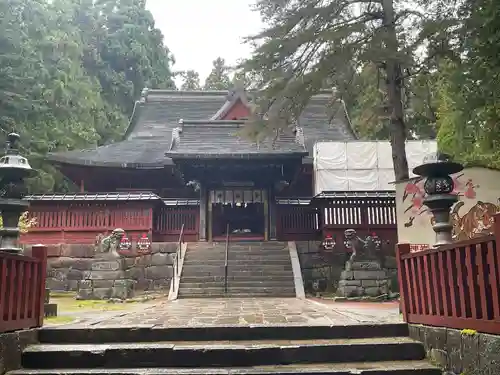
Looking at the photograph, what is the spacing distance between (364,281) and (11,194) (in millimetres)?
8920

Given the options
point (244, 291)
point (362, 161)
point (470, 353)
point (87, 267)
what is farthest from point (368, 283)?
point (362, 161)

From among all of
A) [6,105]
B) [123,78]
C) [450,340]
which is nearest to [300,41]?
[450,340]

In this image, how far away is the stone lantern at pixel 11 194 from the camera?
5781 mm

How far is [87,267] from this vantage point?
14.2m

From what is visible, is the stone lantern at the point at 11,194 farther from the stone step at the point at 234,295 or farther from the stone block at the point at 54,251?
the stone block at the point at 54,251

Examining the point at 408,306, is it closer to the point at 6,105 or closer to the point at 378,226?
the point at 378,226

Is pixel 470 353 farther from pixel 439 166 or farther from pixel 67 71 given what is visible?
pixel 67 71

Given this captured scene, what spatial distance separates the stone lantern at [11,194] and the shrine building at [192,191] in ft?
25.4

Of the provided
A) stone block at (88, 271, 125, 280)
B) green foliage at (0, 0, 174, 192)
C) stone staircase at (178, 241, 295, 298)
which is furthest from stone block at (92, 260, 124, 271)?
green foliage at (0, 0, 174, 192)

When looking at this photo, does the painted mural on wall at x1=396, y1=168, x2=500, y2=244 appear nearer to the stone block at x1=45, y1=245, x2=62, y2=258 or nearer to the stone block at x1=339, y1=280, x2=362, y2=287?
the stone block at x1=339, y1=280, x2=362, y2=287

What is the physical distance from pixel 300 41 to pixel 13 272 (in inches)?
320

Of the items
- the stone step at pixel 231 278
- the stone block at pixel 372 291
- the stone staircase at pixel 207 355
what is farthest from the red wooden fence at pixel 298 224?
the stone staircase at pixel 207 355

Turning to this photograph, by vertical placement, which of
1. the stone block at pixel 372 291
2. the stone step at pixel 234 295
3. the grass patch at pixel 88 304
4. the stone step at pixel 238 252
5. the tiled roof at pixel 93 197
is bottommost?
the grass patch at pixel 88 304

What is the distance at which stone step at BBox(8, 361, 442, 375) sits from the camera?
14.5 feet
